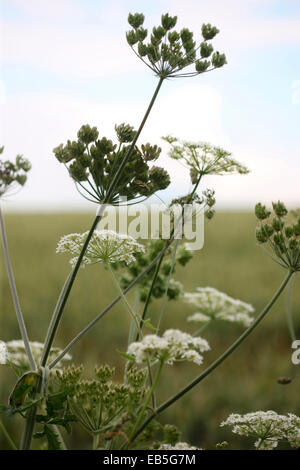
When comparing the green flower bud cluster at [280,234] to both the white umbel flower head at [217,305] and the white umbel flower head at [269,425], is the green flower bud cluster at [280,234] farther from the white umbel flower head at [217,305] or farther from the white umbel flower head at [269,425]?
the white umbel flower head at [217,305]

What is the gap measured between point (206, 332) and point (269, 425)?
5567 millimetres

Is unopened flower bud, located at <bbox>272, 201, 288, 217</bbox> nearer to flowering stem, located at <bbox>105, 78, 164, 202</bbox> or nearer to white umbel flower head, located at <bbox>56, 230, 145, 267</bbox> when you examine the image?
white umbel flower head, located at <bbox>56, 230, 145, 267</bbox>

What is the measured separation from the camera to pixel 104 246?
154 cm

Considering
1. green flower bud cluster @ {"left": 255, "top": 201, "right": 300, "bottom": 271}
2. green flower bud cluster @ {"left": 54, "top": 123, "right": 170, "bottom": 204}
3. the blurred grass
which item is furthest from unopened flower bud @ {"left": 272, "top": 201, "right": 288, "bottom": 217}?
the blurred grass

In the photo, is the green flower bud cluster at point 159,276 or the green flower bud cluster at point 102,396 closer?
the green flower bud cluster at point 102,396

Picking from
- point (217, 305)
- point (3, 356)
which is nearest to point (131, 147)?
point (3, 356)

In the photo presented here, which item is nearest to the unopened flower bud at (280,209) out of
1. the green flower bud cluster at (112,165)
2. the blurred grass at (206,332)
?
the green flower bud cluster at (112,165)

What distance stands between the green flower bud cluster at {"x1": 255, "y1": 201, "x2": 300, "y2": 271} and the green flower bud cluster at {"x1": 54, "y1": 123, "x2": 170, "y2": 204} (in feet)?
1.17

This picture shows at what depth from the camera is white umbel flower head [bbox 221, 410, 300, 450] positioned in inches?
54.0

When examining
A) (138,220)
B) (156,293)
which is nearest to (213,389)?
(156,293)

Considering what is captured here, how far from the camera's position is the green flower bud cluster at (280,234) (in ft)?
4.82

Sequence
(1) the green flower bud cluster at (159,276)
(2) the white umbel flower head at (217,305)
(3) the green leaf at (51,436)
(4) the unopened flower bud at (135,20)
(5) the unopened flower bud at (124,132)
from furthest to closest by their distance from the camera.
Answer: (2) the white umbel flower head at (217,305), (1) the green flower bud cluster at (159,276), (4) the unopened flower bud at (135,20), (5) the unopened flower bud at (124,132), (3) the green leaf at (51,436)

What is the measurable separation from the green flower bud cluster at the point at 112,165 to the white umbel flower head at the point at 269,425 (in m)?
0.69
